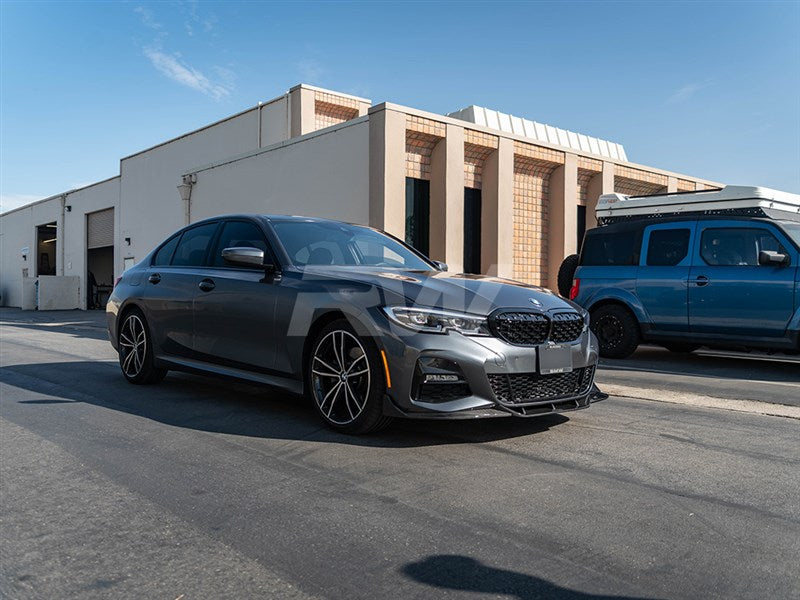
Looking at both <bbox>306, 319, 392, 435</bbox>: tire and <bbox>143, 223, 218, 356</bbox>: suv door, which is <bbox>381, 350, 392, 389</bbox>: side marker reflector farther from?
<bbox>143, 223, 218, 356</bbox>: suv door

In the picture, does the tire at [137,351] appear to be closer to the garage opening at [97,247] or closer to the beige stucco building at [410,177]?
the beige stucco building at [410,177]

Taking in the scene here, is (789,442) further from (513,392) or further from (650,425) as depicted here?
(513,392)

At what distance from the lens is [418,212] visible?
16.6 metres

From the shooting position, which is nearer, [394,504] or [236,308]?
[394,504]

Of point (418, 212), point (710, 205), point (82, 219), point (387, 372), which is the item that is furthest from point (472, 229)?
point (82, 219)

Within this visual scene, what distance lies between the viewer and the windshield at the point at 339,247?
5.35 m

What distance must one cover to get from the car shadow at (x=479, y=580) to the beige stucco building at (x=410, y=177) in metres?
12.9

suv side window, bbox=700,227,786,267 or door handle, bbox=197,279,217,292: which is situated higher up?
suv side window, bbox=700,227,786,267

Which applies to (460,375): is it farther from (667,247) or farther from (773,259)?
(667,247)

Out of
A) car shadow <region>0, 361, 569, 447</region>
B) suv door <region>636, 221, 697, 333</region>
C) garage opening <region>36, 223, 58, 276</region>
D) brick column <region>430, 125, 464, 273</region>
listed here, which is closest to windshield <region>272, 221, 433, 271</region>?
car shadow <region>0, 361, 569, 447</region>

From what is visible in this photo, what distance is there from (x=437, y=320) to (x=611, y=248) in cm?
659

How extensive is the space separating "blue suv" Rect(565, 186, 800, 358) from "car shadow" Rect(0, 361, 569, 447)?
457 cm

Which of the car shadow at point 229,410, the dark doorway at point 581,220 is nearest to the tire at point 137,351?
the car shadow at point 229,410

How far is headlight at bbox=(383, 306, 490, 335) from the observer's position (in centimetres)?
422
